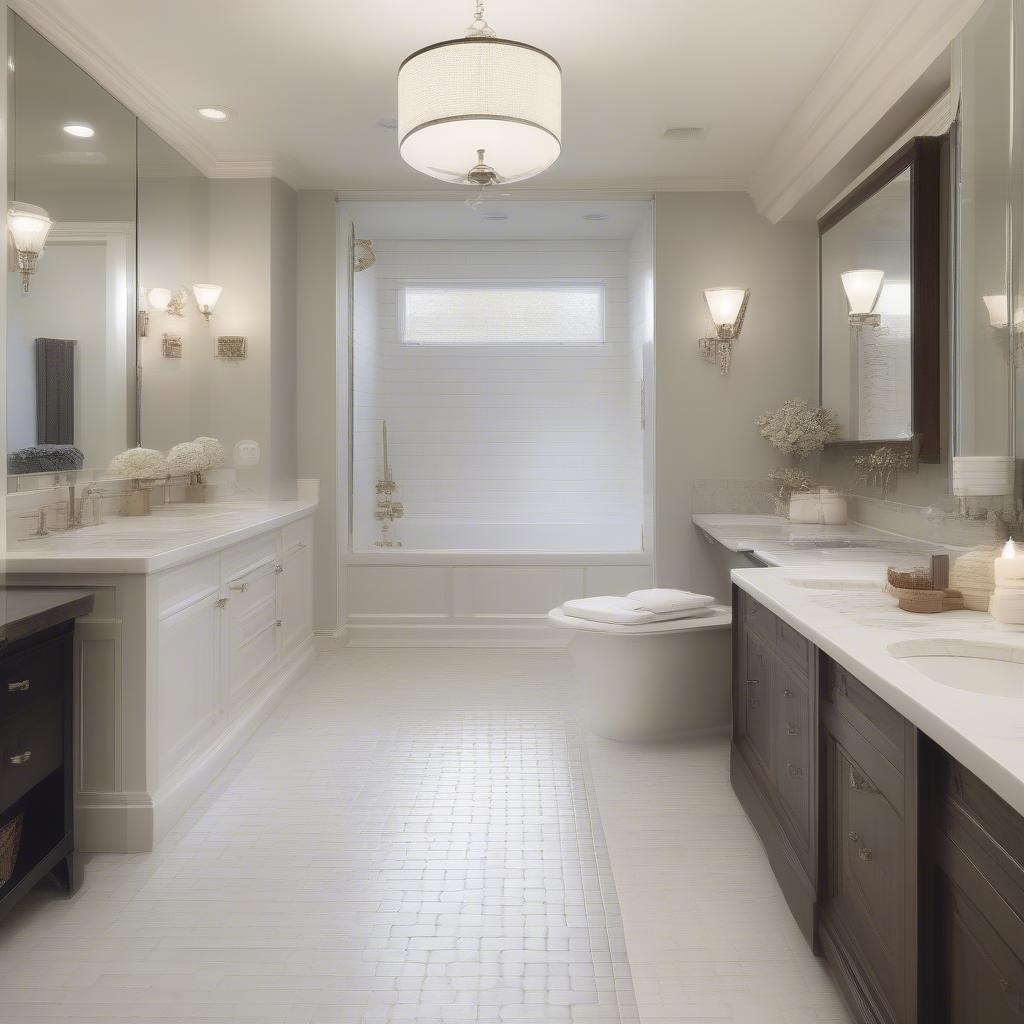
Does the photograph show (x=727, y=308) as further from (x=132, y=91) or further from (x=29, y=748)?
(x=29, y=748)

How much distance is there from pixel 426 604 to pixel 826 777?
367 centimetres

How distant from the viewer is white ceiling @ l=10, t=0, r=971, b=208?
3.12m

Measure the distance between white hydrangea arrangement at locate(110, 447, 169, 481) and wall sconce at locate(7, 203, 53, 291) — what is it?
849 mm

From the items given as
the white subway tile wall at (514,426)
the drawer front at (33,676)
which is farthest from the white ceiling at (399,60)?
the drawer front at (33,676)

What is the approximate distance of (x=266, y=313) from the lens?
472cm

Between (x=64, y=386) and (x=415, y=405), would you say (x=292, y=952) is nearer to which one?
(x=64, y=386)

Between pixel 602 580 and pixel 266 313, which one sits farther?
pixel 602 580

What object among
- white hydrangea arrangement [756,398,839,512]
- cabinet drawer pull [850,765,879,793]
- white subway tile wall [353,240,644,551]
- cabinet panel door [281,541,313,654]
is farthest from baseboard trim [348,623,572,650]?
cabinet drawer pull [850,765,879,793]

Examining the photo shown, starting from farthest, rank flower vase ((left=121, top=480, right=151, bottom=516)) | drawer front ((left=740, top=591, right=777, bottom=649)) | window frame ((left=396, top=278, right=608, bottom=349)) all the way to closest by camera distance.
→ window frame ((left=396, top=278, right=608, bottom=349))
flower vase ((left=121, top=480, right=151, bottom=516))
drawer front ((left=740, top=591, right=777, bottom=649))

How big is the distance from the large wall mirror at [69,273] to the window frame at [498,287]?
2.72m

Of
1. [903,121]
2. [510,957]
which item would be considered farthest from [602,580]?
[510,957]

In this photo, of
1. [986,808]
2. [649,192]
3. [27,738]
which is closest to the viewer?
[986,808]

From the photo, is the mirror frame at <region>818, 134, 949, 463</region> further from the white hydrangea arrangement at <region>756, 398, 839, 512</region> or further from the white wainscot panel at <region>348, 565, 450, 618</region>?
the white wainscot panel at <region>348, 565, 450, 618</region>

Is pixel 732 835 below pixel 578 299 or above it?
below
